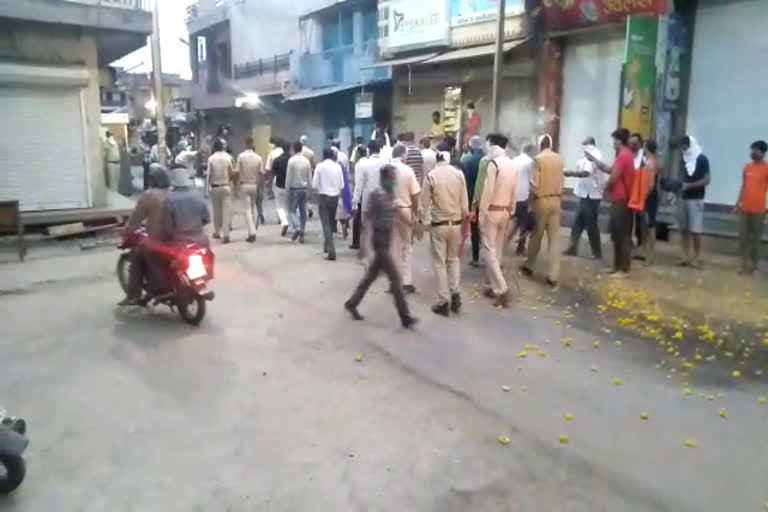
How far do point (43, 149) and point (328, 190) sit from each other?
661 cm

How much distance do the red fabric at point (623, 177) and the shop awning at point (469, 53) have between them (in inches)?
295

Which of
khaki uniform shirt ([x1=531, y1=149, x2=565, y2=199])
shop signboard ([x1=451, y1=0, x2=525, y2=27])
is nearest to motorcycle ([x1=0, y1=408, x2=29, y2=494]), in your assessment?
khaki uniform shirt ([x1=531, y1=149, x2=565, y2=199])

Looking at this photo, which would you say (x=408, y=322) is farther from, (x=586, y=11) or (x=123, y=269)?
(x=586, y=11)

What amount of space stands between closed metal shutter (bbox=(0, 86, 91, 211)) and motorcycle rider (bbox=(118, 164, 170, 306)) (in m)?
7.12

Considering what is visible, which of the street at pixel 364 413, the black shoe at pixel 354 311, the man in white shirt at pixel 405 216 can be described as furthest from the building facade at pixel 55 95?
the black shoe at pixel 354 311

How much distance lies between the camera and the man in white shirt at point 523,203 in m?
9.93

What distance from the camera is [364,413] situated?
4879 millimetres

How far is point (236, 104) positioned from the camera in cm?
3184

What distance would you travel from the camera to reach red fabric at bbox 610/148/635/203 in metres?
8.75

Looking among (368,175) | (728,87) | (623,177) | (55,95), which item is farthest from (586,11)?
(55,95)

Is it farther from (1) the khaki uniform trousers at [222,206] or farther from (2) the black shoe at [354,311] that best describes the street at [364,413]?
(1) the khaki uniform trousers at [222,206]

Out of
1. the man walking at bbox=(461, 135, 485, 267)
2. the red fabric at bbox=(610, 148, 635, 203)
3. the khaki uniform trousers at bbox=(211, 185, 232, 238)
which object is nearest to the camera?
the red fabric at bbox=(610, 148, 635, 203)

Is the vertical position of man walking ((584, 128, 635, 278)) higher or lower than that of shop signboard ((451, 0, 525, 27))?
lower

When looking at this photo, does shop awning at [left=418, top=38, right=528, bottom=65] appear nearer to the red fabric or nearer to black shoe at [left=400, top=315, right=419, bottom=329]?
the red fabric
